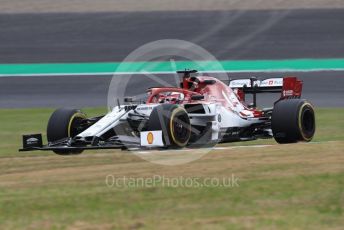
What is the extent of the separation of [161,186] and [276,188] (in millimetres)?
1249

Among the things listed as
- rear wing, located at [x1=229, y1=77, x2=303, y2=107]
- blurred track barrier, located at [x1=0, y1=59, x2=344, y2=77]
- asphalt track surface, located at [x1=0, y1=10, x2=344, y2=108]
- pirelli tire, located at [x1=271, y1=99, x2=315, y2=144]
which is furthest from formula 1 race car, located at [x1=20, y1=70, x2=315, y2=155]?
blurred track barrier, located at [x1=0, y1=59, x2=344, y2=77]

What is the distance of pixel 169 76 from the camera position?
1070 inches

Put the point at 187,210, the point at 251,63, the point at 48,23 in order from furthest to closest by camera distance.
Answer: the point at 48,23
the point at 251,63
the point at 187,210

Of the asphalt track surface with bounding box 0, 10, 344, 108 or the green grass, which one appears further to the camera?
the asphalt track surface with bounding box 0, 10, 344, 108

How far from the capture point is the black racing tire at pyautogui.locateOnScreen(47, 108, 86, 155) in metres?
13.8

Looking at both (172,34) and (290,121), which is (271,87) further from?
(172,34)

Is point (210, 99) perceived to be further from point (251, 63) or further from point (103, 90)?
point (251, 63)

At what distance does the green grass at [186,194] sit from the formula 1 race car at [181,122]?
0.49 m

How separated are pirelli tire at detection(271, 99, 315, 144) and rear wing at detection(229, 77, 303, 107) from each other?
52.6 inches

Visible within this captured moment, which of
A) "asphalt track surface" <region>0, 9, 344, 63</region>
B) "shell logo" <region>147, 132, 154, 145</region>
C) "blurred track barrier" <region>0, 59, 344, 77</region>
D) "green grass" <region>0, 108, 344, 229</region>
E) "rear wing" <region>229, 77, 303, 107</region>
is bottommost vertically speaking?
"green grass" <region>0, 108, 344, 229</region>

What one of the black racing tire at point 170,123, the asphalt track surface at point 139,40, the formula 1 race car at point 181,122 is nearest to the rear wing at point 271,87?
the formula 1 race car at point 181,122

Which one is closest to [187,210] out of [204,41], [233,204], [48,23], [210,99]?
[233,204]

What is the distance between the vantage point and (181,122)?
41.9ft

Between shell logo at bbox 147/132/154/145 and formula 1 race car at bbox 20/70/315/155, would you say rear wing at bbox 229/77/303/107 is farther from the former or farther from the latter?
shell logo at bbox 147/132/154/145
